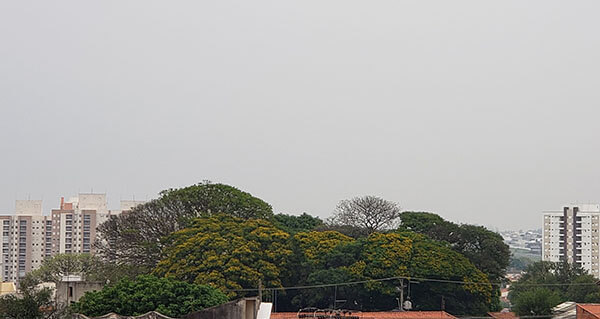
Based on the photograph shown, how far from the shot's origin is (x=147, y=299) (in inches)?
981

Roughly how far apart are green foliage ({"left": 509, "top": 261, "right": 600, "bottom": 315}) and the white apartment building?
4465 cm

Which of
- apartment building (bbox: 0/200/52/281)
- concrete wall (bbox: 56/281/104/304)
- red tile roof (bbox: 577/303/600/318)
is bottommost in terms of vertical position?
apartment building (bbox: 0/200/52/281)

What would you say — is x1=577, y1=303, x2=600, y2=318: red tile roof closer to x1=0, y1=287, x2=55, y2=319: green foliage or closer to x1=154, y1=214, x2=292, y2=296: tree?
x1=154, y1=214, x2=292, y2=296: tree

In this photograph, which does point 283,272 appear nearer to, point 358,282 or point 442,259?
point 358,282

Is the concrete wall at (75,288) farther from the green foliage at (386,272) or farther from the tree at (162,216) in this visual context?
the green foliage at (386,272)

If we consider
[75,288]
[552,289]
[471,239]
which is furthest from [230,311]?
[552,289]

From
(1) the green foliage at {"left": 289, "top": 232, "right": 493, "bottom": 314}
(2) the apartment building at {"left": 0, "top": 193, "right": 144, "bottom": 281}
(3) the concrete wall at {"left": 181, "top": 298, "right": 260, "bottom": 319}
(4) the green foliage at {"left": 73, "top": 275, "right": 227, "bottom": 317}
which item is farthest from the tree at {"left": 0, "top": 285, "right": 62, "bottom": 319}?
(2) the apartment building at {"left": 0, "top": 193, "right": 144, "bottom": 281}

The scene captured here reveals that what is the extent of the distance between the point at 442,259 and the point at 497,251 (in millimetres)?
5507

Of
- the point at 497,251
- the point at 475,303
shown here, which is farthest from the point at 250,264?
the point at 497,251

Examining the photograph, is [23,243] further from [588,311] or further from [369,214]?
[588,311]

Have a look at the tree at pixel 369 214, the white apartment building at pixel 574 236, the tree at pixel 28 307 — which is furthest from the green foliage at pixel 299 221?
the white apartment building at pixel 574 236

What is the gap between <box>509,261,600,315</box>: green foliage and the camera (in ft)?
117

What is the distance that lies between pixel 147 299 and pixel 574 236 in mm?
88777

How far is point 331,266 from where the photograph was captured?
37.5 metres
